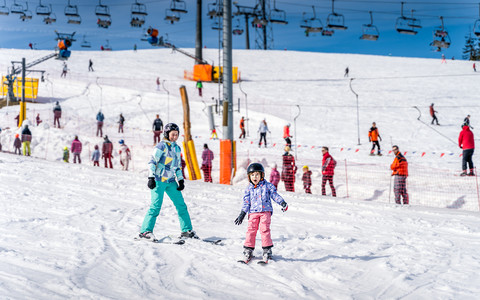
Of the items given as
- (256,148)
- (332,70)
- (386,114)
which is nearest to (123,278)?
(256,148)

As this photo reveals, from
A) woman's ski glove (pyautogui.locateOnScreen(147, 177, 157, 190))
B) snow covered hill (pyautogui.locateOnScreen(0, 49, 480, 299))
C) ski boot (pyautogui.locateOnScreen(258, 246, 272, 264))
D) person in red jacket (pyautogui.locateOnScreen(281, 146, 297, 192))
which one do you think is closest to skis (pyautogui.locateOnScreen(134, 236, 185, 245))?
snow covered hill (pyautogui.locateOnScreen(0, 49, 480, 299))

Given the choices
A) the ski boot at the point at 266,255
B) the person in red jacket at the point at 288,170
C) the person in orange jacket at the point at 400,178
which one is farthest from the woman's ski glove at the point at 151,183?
the person in red jacket at the point at 288,170

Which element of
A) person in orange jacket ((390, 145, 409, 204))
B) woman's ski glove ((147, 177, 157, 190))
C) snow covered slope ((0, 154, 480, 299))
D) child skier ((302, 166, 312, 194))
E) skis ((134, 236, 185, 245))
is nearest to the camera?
snow covered slope ((0, 154, 480, 299))

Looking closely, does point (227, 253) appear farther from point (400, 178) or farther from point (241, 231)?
point (400, 178)

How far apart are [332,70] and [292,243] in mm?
49129

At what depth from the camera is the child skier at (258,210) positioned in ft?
17.5

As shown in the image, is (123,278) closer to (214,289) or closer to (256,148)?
(214,289)

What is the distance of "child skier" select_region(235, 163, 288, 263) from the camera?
5.34 metres

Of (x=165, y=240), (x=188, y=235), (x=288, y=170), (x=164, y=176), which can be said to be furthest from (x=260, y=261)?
(x=288, y=170)

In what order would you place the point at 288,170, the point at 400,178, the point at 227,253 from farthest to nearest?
the point at 288,170
the point at 400,178
the point at 227,253

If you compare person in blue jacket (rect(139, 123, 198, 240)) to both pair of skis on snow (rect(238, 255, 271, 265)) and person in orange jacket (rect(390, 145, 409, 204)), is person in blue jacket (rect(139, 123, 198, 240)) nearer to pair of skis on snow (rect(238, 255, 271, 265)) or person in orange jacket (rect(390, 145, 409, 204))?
pair of skis on snow (rect(238, 255, 271, 265))

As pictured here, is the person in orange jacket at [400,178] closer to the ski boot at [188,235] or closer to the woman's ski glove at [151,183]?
the ski boot at [188,235]

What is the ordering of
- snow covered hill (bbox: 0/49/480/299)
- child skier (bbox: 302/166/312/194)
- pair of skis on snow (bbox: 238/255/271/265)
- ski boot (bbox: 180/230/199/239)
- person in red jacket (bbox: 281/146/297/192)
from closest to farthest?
snow covered hill (bbox: 0/49/480/299) < pair of skis on snow (bbox: 238/255/271/265) < ski boot (bbox: 180/230/199/239) < child skier (bbox: 302/166/312/194) < person in red jacket (bbox: 281/146/297/192)

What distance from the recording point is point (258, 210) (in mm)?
5355
